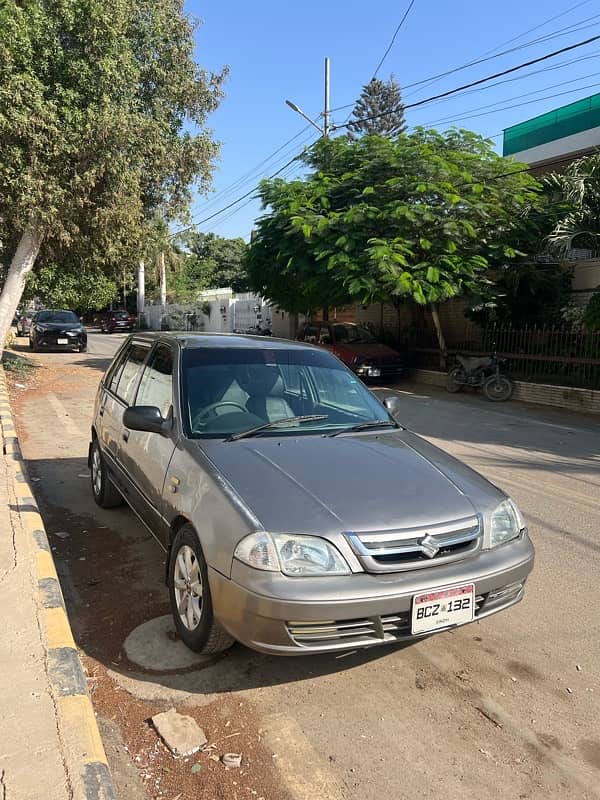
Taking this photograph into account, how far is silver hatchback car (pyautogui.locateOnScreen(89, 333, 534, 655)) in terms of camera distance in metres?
2.92

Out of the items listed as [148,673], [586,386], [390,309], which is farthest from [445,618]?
[390,309]

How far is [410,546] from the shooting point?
3010 millimetres

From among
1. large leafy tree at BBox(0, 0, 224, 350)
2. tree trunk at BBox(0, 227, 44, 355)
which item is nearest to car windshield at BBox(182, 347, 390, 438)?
large leafy tree at BBox(0, 0, 224, 350)

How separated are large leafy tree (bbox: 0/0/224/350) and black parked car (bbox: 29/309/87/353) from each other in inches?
353

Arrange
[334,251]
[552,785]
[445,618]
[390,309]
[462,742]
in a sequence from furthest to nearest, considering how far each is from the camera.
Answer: [390,309], [334,251], [445,618], [462,742], [552,785]

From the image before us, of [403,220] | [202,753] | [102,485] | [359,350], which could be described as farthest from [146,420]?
[359,350]

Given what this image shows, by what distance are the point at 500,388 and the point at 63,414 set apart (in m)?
9.26

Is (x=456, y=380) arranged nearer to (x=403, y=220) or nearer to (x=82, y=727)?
(x=403, y=220)

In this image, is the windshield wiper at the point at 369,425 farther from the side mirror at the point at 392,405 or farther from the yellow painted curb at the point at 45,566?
the yellow painted curb at the point at 45,566

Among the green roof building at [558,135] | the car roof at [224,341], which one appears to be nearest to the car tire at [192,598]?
the car roof at [224,341]

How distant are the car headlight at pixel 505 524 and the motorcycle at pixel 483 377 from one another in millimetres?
11456

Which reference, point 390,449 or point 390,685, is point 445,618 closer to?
point 390,685

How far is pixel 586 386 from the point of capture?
525 inches

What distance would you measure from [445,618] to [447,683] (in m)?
0.49
